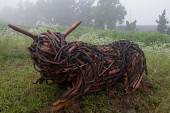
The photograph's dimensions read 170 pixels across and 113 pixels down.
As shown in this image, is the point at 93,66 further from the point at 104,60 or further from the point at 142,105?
the point at 142,105

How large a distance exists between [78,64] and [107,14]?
141ft

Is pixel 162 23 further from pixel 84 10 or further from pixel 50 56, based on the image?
pixel 50 56

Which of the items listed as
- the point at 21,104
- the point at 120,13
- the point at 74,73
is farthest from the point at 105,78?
the point at 120,13

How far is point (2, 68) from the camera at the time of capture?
14.7 ft

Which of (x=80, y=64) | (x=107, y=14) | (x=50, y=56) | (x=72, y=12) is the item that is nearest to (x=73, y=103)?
(x=80, y=64)

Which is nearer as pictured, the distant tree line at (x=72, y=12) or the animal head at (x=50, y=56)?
the animal head at (x=50, y=56)

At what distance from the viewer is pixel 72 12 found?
52031mm

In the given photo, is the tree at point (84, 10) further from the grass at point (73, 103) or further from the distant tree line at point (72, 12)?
the grass at point (73, 103)

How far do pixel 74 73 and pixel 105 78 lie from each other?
474mm

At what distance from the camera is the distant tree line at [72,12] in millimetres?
45031

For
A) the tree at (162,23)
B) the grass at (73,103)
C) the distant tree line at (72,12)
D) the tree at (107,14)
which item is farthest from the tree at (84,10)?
the grass at (73,103)

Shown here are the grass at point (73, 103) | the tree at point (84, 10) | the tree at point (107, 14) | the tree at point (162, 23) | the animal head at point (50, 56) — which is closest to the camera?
the animal head at point (50, 56)

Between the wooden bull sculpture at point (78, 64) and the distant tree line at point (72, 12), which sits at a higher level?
the wooden bull sculpture at point (78, 64)

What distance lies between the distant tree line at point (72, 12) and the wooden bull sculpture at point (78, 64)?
41082 mm
